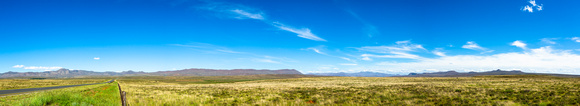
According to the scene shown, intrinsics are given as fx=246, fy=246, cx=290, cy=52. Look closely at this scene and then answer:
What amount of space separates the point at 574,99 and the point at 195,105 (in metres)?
23.2

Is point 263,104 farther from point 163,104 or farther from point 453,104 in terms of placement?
point 453,104

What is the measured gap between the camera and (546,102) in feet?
45.5

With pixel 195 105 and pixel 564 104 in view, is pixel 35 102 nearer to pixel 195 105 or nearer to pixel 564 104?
pixel 195 105

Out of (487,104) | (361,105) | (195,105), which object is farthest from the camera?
(195,105)

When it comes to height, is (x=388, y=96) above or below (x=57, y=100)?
below

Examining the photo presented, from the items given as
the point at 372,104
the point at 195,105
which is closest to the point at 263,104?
the point at 195,105

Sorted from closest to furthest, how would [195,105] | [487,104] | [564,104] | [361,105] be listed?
[564,104] < [487,104] < [361,105] < [195,105]

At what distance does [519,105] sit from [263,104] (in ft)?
48.7

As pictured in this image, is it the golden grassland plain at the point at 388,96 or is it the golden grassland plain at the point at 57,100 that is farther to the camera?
the golden grassland plain at the point at 388,96

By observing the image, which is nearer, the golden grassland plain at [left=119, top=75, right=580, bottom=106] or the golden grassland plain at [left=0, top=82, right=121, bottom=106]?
the golden grassland plain at [left=0, top=82, right=121, bottom=106]

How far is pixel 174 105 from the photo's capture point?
54.6 feet

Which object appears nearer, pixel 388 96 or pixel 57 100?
pixel 57 100

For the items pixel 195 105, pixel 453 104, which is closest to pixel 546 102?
pixel 453 104

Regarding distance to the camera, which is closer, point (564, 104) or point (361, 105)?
point (564, 104)
